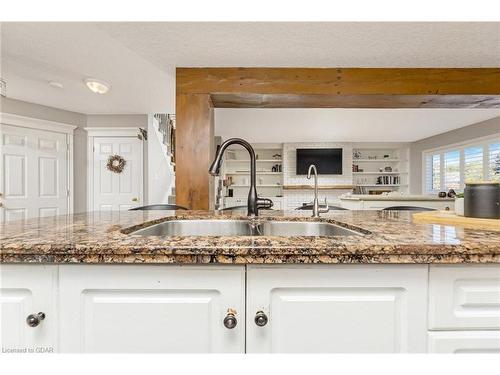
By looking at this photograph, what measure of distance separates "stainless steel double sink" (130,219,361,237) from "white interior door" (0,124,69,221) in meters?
3.77

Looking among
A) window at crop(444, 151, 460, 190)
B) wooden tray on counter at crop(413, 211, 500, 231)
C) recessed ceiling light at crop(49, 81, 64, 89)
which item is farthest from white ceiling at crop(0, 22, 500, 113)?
window at crop(444, 151, 460, 190)

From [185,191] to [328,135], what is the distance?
4.97 m

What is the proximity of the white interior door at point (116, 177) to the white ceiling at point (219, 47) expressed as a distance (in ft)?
5.09

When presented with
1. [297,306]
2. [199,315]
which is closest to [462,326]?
[297,306]

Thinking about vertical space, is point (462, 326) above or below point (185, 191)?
below

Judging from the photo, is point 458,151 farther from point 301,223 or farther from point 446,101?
point 301,223

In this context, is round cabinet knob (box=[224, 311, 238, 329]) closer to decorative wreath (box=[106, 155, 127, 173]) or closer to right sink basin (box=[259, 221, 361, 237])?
right sink basin (box=[259, 221, 361, 237])

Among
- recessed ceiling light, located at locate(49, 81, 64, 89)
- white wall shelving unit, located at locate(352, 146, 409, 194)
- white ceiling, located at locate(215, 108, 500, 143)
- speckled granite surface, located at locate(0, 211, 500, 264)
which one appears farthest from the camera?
white wall shelving unit, located at locate(352, 146, 409, 194)

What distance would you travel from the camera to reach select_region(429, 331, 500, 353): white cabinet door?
72cm

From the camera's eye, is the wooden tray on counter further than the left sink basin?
No

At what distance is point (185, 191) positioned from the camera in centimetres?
301

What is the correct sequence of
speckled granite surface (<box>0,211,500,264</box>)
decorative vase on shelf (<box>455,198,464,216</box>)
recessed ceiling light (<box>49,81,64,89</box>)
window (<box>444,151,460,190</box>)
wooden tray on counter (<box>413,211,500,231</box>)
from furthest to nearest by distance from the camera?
window (<box>444,151,460,190</box>)
recessed ceiling light (<box>49,81,64,89</box>)
decorative vase on shelf (<box>455,198,464,216</box>)
wooden tray on counter (<box>413,211,500,231</box>)
speckled granite surface (<box>0,211,500,264</box>)

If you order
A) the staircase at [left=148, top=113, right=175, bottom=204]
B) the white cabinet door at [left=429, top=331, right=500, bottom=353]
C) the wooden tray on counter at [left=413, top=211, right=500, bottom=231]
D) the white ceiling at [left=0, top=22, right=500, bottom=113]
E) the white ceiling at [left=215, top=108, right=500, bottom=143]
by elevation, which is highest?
the white ceiling at [left=215, top=108, right=500, bottom=143]

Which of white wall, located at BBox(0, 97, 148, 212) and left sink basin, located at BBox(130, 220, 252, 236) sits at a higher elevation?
white wall, located at BBox(0, 97, 148, 212)
